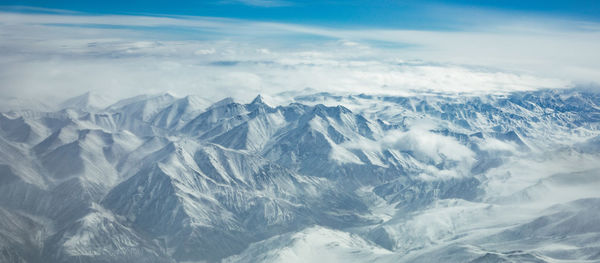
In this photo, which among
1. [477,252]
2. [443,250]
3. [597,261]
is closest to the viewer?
[597,261]

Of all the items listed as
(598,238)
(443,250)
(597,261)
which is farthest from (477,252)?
(598,238)

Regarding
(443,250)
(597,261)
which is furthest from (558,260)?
(443,250)

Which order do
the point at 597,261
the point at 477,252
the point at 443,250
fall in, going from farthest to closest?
the point at 443,250, the point at 477,252, the point at 597,261

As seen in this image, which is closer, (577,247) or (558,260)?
(558,260)

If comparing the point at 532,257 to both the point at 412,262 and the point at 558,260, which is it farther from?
the point at 412,262

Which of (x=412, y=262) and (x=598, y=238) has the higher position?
(x=598, y=238)

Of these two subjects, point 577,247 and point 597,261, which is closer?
point 597,261

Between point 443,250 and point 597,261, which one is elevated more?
point 597,261

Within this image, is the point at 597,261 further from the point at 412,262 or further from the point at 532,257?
the point at 412,262
